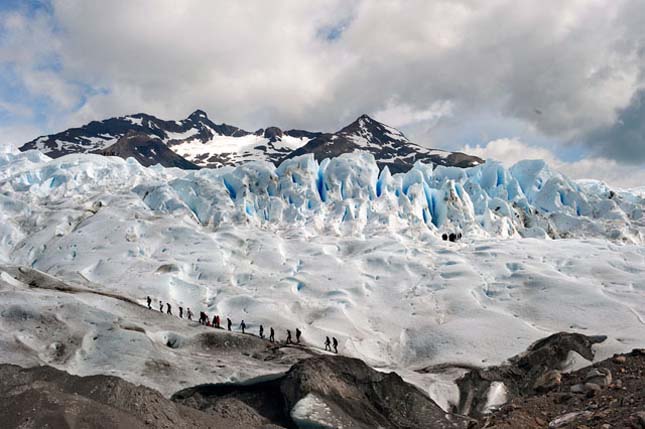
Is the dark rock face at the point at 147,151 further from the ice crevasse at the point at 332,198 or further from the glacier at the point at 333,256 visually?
the ice crevasse at the point at 332,198

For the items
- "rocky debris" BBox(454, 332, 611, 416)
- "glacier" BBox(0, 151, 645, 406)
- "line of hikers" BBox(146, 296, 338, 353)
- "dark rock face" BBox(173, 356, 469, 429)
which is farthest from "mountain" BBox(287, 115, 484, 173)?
"dark rock face" BBox(173, 356, 469, 429)

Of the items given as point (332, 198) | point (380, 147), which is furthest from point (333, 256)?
point (380, 147)

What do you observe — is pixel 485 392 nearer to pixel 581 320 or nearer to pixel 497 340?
pixel 497 340

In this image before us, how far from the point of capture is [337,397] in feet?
63.9

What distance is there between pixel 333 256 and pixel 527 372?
20.8 meters

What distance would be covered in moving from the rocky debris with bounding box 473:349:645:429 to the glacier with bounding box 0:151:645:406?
5.32 m

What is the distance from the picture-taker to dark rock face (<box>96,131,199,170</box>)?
15874 centimetres

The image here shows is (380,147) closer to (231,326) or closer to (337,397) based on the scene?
(231,326)

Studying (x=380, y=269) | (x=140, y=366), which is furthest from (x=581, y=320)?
(x=140, y=366)

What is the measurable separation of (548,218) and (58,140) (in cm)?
16201

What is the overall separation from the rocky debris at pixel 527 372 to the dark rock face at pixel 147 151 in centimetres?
14199

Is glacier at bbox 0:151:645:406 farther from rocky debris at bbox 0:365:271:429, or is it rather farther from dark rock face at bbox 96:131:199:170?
dark rock face at bbox 96:131:199:170

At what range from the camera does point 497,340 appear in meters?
29.9

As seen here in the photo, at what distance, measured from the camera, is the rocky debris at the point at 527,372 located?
23.5m
